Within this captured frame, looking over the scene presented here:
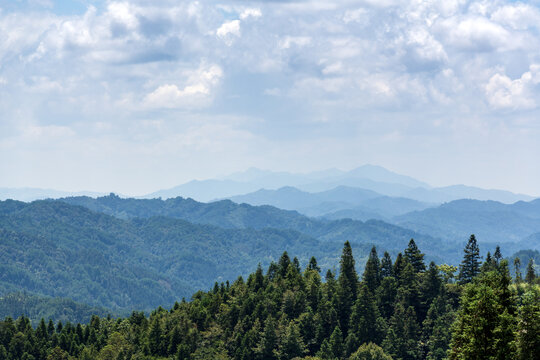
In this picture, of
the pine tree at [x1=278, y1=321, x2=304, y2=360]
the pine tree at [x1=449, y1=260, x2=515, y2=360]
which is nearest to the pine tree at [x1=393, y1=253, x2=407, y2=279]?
the pine tree at [x1=278, y1=321, x2=304, y2=360]

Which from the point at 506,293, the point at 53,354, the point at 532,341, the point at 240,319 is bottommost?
the point at 53,354

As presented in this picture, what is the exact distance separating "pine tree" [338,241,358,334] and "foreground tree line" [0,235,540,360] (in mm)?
234

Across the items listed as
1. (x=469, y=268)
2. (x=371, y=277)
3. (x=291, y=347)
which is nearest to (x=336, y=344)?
(x=291, y=347)

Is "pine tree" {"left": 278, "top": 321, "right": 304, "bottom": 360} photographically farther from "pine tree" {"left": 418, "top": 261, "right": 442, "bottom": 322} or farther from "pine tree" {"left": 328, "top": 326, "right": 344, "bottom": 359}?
"pine tree" {"left": 418, "top": 261, "right": 442, "bottom": 322}

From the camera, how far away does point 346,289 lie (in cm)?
13825

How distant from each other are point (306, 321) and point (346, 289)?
12.3 m

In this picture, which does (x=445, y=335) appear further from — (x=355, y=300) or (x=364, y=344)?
(x=355, y=300)

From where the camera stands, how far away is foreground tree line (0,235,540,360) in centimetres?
12419

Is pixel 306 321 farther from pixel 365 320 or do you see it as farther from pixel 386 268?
pixel 386 268

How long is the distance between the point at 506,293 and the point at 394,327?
245 ft

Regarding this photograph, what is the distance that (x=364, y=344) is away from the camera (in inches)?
4729

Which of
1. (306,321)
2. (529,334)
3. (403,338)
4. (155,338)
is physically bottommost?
(155,338)

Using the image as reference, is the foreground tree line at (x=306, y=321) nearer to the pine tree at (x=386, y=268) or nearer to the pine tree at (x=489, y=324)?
the pine tree at (x=386, y=268)

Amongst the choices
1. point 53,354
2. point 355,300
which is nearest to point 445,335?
point 355,300
